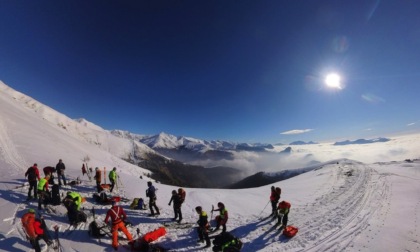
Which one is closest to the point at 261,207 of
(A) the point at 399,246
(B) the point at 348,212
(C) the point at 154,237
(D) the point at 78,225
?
(B) the point at 348,212

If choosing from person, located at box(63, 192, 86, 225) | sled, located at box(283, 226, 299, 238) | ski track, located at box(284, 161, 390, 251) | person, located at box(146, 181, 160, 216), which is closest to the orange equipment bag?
person, located at box(146, 181, 160, 216)

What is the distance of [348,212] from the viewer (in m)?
19.6

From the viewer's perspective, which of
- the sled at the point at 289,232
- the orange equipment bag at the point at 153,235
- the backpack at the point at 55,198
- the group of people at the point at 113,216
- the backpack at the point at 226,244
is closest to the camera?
the group of people at the point at 113,216

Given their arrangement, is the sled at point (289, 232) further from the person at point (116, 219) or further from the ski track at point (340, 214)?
the person at point (116, 219)

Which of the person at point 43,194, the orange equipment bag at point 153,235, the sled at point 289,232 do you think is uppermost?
the person at point 43,194

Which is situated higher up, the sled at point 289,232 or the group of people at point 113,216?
the group of people at point 113,216

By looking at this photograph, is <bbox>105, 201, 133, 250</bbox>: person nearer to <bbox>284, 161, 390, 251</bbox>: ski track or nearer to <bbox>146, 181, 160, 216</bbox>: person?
<bbox>146, 181, 160, 216</bbox>: person

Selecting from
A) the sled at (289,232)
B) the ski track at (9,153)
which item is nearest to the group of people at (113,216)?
the sled at (289,232)

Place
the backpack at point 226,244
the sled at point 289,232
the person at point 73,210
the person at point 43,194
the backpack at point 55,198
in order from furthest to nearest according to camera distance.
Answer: the backpack at point 55,198 → the person at point 43,194 → the sled at point 289,232 → the person at point 73,210 → the backpack at point 226,244

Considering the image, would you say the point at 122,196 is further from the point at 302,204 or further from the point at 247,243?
the point at 302,204

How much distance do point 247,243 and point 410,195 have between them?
22.8 meters

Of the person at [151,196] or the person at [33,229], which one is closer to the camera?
the person at [33,229]

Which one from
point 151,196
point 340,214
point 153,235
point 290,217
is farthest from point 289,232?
point 151,196

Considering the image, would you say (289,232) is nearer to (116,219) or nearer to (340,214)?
(340,214)
